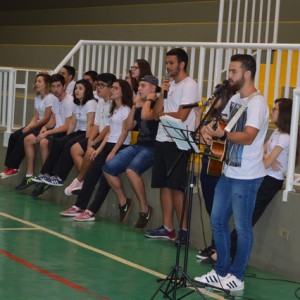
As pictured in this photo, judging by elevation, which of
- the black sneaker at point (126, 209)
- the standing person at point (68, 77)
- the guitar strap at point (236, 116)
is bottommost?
the black sneaker at point (126, 209)

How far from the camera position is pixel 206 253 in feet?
24.1

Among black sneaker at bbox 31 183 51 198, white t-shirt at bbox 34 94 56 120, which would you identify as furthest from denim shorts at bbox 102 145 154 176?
white t-shirt at bbox 34 94 56 120

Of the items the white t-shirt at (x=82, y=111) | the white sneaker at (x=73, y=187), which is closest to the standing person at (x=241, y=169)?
the white sneaker at (x=73, y=187)

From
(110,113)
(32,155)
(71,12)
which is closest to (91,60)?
(32,155)

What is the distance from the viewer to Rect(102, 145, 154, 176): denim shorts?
333 inches

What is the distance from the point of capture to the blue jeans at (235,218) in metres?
6.21

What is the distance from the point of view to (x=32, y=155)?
10656mm

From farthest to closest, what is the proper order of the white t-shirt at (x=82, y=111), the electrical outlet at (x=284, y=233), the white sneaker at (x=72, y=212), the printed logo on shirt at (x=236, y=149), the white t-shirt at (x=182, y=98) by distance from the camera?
the white t-shirt at (x=82, y=111) < the white sneaker at (x=72, y=212) < the white t-shirt at (x=182, y=98) < the electrical outlet at (x=284, y=233) < the printed logo on shirt at (x=236, y=149)

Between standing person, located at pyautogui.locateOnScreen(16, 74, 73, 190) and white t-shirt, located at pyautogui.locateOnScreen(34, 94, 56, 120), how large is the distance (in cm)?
18

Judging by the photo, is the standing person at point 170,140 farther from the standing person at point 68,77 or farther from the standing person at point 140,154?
the standing person at point 68,77

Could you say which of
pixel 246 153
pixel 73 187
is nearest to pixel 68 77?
pixel 73 187

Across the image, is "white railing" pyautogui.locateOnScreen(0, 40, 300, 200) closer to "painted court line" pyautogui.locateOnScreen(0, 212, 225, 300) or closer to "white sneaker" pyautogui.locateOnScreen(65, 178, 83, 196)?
"white sneaker" pyautogui.locateOnScreen(65, 178, 83, 196)

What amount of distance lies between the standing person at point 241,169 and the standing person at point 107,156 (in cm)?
258

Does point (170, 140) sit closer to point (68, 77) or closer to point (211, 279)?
point (211, 279)
